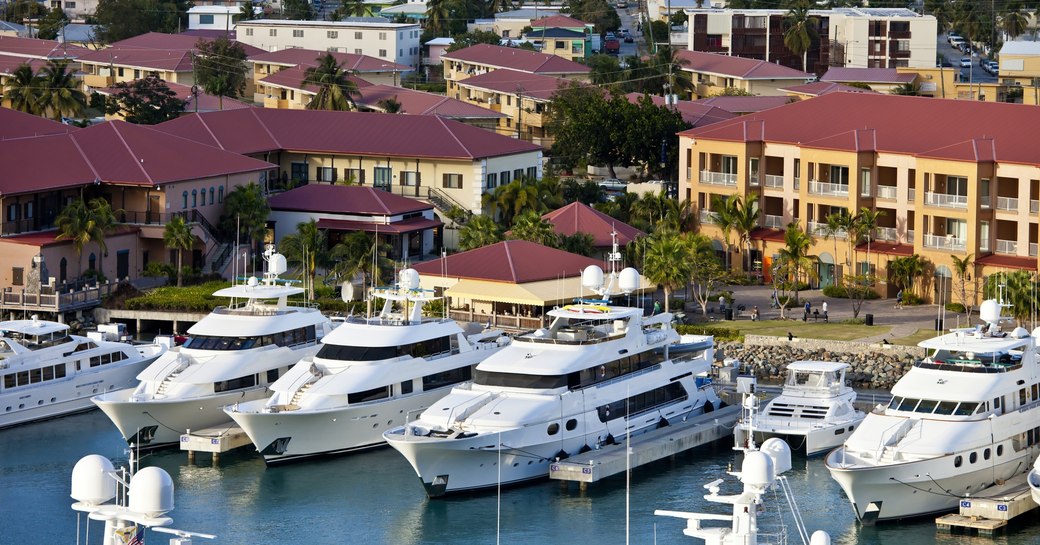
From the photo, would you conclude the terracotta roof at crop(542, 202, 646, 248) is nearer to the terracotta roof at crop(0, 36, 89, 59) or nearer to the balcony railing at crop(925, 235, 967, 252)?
the balcony railing at crop(925, 235, 967, 252)

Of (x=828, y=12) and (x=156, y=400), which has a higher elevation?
(x=828, y=12)

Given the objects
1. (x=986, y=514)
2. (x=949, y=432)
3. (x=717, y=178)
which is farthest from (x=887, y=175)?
(x=986, y=514)

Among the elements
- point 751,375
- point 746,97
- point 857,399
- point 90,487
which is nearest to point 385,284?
point 751,375

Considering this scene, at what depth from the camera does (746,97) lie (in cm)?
12588

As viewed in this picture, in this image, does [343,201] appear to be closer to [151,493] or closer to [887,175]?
[887,175]

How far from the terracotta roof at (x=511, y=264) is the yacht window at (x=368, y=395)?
1508cm

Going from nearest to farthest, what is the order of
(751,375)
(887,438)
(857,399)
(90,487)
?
(90,487) < (887,438) < (857,399) < (751,375)

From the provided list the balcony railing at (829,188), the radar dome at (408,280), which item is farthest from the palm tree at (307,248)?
the balcony railing at (829,188)

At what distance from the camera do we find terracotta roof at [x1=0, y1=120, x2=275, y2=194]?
250ft

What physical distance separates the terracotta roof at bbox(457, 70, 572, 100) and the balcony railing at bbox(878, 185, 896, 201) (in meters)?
48.6

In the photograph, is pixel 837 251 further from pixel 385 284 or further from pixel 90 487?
pixel 90 487

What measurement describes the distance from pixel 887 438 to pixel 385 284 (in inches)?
1134

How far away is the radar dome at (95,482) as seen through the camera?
26078 mm

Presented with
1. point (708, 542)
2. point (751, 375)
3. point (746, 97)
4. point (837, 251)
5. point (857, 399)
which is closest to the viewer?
point (708, 542)
